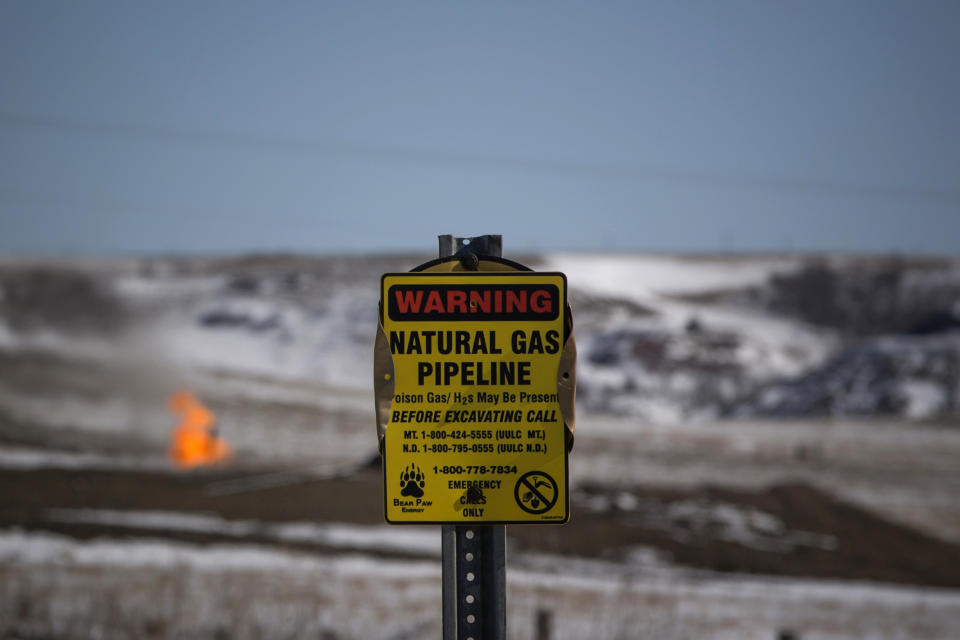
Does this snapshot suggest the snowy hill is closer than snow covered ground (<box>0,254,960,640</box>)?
No

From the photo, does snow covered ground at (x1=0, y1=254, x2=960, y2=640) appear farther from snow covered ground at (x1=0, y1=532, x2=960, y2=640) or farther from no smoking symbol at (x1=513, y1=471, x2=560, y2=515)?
no smoking symbol at (x1=513, y1=471, x2=560, y2=515)

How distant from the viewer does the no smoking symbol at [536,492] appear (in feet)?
10.8

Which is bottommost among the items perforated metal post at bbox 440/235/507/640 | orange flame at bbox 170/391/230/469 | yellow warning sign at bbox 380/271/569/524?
orange flame at bbox 170/391/230/469

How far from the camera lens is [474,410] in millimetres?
3301

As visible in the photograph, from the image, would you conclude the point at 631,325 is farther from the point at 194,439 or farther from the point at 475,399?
the point at 475,399

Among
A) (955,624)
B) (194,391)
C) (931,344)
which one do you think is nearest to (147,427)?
(194,391)

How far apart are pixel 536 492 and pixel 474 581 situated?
0.32 meters

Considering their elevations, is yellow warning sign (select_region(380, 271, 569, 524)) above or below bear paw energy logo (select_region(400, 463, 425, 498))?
above

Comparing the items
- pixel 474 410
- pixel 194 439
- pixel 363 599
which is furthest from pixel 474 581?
pixel 194 439

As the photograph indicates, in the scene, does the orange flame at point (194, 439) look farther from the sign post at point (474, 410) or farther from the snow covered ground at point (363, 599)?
the sign post at point (474, 410)

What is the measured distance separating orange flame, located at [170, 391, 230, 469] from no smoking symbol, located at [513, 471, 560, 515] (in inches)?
1449

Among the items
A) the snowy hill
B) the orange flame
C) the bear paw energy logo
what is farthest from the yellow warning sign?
the snowy hill

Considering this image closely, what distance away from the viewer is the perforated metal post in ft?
10.6

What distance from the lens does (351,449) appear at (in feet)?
148
